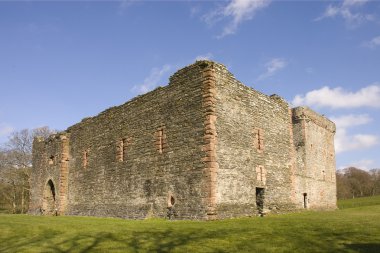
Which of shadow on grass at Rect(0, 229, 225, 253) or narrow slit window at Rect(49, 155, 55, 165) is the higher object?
narrow slit window at Rect(49, 155, 55, 165)

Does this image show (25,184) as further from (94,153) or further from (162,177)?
(162,177)

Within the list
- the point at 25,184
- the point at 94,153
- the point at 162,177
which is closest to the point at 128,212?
the point at 162,177

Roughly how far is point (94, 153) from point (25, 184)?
29890mm

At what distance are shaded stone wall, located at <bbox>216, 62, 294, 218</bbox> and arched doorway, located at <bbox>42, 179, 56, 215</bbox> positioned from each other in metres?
18.1

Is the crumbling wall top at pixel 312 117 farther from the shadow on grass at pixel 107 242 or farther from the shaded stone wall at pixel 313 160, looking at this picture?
the shadow on grass at pixel 107 242

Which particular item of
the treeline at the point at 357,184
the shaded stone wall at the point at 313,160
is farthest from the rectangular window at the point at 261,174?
the treeline at the point at 357,184

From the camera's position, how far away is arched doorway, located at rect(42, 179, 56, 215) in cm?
2994

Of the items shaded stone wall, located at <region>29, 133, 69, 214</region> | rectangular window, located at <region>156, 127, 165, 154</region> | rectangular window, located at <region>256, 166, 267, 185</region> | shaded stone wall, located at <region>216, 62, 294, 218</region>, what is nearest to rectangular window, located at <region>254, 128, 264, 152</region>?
shaded stone wall, located at <region>216, 62, 294, 218</region>

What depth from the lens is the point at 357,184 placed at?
292 ft

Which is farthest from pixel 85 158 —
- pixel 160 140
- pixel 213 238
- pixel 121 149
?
pixel 213 238

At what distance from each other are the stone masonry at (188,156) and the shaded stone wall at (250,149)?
50 millimetres

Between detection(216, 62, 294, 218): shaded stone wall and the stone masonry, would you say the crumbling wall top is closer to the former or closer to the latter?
the stone masonry

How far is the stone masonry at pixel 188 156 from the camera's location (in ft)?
53.8

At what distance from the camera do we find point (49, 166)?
30.0 meters
